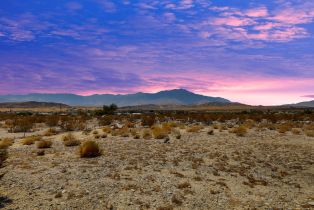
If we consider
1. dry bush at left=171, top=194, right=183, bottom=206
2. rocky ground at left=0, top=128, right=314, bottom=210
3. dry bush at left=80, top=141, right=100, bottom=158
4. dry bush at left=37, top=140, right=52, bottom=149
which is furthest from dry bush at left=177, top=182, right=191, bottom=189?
dry bush at left=37, top=140, right=52, bottom=149

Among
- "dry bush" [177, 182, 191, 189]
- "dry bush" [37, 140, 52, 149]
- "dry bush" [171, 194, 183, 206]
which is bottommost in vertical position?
"dry bush" [171, 194, 183, 206]

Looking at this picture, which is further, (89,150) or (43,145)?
(43,145)

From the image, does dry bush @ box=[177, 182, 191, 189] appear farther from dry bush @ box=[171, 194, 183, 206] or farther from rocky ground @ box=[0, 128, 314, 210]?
dry bush @ box=[171, 194, 183, 206]

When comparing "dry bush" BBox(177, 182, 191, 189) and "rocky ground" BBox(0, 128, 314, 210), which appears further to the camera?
"dry bush" BBox(177, 182, 191, 189)

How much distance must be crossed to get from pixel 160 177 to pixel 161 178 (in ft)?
0.53

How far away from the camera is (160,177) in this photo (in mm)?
14328

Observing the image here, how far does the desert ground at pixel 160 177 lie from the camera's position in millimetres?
11484

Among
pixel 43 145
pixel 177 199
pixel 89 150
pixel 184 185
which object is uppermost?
pixel 89 150

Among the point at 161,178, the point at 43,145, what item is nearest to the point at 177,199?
the point at 161,178

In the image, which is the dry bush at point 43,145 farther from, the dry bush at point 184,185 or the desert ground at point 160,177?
the dry bush at point 184,185

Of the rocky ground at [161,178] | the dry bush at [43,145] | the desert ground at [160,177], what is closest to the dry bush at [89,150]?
the desert ground at [160,177]

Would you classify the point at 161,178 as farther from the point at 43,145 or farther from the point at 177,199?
the point at 43,145

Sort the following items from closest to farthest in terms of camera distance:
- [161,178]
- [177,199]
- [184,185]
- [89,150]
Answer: [177,199], [184,185], [161,178], [89,150]

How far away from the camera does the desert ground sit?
11.5 meters
